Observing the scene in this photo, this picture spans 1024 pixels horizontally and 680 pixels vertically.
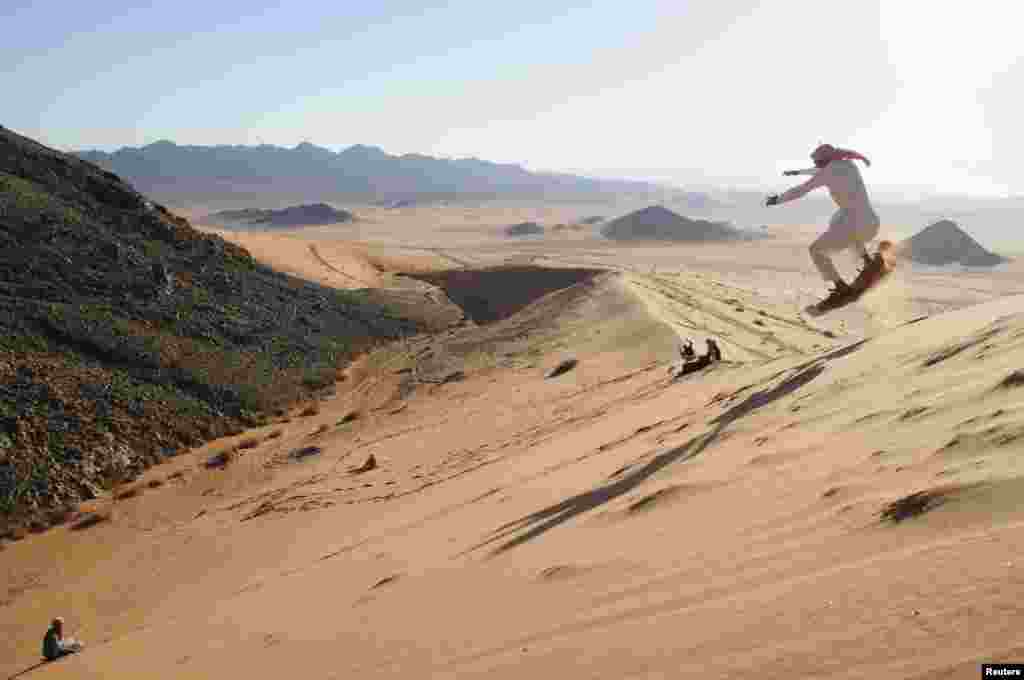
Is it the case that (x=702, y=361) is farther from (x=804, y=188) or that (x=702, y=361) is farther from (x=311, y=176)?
(x=311, y=176)

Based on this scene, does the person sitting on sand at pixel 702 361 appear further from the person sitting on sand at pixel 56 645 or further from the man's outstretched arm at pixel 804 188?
the person sitting on sand at pixel 56 645

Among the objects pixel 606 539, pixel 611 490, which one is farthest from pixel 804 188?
pixel 606 539

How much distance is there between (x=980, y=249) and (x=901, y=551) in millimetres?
52708

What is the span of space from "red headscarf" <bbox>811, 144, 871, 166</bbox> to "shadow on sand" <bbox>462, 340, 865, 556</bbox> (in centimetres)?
254

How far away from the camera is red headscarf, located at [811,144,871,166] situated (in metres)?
8.55

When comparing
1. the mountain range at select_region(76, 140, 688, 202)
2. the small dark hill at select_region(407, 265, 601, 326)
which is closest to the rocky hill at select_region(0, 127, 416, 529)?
the small dark hill at select_region(407, 265, 601, 326)

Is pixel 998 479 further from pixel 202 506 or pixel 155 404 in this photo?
pixel 155 404

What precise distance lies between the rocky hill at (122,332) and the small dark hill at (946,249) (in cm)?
3534

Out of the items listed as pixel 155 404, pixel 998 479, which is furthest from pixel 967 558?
pixel 155 404

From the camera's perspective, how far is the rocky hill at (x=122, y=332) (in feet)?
43.0


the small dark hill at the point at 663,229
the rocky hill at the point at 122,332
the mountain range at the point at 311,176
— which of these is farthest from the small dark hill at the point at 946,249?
the mountain range at the point at 311,176

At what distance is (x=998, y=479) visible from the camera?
3064 millimetres

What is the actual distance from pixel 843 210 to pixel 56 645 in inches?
328

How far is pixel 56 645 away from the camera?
6.70 m
